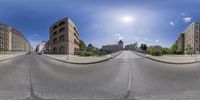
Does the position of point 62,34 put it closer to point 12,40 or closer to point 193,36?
point 12,40

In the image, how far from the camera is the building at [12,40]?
33.3 feet

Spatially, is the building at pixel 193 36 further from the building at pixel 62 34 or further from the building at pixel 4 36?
the building at pixel 4 36

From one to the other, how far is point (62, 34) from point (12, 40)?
12.5 ft

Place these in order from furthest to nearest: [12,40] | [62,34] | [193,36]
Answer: [193,36], [12,40], [62,34]

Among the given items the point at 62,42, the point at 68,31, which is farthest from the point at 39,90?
the point at 68,31

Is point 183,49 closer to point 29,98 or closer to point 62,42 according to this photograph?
point 62,42

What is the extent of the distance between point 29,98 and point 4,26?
522 centimetres

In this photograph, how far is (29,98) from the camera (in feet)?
21.2

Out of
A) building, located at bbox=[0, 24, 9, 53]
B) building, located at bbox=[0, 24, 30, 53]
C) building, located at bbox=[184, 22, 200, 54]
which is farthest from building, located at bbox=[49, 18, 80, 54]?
building, located at bbox=[184, 22, 200, 54]

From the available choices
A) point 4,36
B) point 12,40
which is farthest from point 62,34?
point 4,36

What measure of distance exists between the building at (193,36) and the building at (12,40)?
894 centimetres

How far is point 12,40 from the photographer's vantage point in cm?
1130

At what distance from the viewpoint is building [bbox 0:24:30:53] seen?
399 inches

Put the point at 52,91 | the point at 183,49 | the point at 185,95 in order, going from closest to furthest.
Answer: the point at 185,95
the point at 52,91
the point at 183,49
